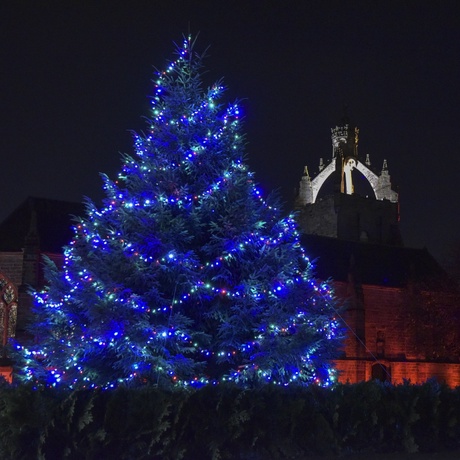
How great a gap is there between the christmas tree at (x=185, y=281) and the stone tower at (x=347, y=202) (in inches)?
1654

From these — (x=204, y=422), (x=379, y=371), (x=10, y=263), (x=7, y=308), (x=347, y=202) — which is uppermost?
(x=347, y=202)

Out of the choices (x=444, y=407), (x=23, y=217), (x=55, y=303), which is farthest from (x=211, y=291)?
(x=23, y=217)

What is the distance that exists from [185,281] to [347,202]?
148 ft

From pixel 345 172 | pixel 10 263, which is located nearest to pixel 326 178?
pixel 345 172

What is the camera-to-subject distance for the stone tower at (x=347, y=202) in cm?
5781

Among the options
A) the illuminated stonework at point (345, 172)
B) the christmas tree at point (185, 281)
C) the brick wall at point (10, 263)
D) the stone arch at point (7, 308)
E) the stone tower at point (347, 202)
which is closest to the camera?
the christmas tree at point (185, 281)

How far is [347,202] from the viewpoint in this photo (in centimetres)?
5803

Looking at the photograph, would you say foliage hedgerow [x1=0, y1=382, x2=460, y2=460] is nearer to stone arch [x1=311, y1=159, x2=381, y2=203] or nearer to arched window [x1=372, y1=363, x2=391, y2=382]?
arched window [x1=372, y1=363, x2=391, y2=382]

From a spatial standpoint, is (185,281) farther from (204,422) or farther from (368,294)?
(368,294)

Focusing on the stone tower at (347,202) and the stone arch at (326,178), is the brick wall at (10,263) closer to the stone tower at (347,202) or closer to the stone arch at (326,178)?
the stone tower at (347,202)

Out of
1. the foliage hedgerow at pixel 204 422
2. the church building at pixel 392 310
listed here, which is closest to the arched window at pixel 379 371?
the church building at pixel 392 310

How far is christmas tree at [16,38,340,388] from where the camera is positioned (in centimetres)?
1391

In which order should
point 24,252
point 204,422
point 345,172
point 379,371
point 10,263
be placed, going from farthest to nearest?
point 345,172 → point 379,371 → point 10,263 → point 24,252 → point 204,422

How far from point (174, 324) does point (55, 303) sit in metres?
3.04
